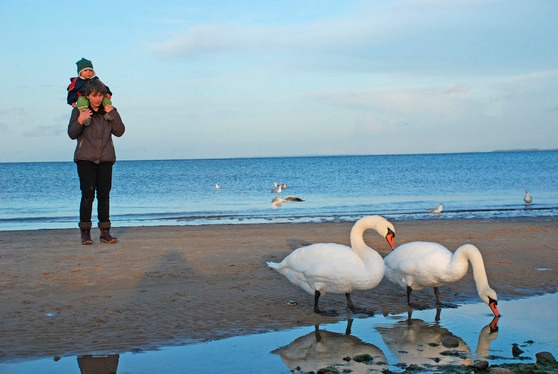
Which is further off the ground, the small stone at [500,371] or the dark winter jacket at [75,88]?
the dark winter jacket at [75,88]

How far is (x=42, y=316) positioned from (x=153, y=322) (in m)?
1.14

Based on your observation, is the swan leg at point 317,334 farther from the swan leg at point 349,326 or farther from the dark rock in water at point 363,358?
the dark rock in water at point 363,358

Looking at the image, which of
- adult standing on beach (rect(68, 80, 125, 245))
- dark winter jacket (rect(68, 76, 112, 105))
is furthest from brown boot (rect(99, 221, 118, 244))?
dark winter jacket (rect(68, 76, 112, 105))

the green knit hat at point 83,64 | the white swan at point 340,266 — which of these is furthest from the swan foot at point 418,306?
the green knit hat at point 83,64

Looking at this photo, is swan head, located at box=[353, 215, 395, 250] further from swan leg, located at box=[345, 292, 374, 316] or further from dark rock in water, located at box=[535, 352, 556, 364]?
dark rock in water, located at box=[535, 352, 556, 364]

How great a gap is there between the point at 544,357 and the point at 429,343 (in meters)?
1.00

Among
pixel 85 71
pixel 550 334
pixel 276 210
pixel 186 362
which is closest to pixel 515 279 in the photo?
pixel 550 334

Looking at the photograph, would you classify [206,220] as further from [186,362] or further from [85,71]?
[186,362]

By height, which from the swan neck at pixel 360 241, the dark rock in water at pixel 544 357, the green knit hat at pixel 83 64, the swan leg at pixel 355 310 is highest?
the green knit hat at pixel 83 64

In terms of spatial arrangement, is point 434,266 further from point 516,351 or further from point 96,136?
point 96,136

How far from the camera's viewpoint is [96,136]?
402 inches

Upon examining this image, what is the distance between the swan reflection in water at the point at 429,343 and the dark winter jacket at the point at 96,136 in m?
5.82

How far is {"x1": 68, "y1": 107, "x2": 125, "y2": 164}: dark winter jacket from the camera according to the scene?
1015 centimetres

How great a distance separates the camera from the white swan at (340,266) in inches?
258
